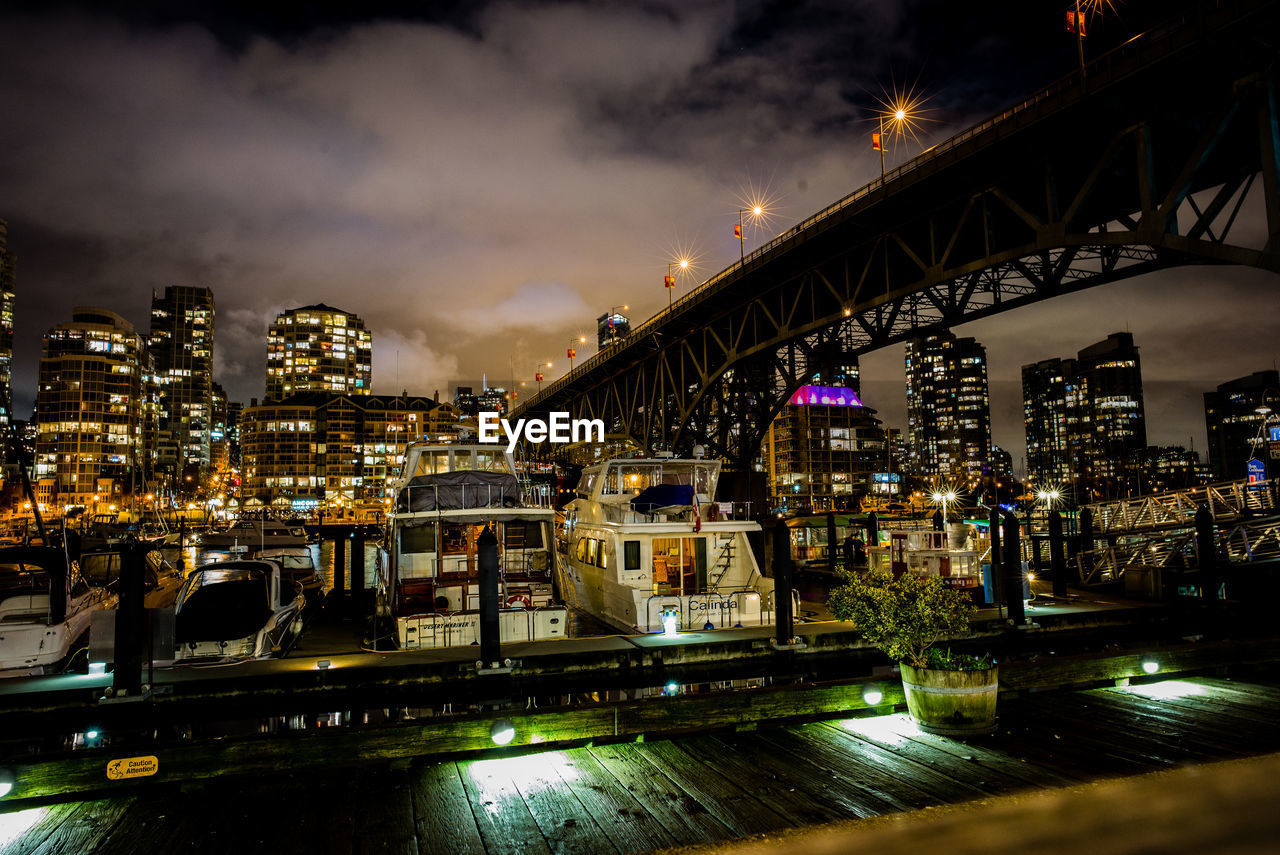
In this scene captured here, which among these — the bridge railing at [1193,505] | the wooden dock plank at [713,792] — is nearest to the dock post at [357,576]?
the wooden dock plank at [713,792]

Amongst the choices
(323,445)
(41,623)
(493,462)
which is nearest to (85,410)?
(323,445)

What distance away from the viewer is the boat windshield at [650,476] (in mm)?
19031

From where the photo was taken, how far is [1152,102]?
20078 millimetres

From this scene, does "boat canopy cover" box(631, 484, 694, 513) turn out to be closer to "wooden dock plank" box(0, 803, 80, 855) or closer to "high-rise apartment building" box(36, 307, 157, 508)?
"wooden dock plank" box(0, 803, 80, 855)

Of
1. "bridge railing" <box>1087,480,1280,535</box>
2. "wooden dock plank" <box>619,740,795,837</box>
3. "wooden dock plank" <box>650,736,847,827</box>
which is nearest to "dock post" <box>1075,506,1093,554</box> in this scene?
"bridge railing" <box>1087,480,1280,535</box>

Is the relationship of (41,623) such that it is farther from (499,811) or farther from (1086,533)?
(1086,533)

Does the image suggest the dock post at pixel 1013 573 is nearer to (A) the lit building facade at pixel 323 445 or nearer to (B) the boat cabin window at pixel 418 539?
(B) the boat cabin window at pixel 418 539

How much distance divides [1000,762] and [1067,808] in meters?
1.10

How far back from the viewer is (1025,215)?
23.7 meters

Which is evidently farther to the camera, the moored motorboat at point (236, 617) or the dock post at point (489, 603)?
the moored motorboat at point (236, 617)

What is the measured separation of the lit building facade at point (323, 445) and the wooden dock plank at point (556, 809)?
155716 millimetres

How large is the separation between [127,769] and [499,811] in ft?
Answer: 10.6

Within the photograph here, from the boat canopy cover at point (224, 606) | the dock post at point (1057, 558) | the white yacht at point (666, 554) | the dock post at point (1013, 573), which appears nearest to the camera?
the dock post at point (1013, 573)

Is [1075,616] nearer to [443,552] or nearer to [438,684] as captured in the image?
[438,684]
